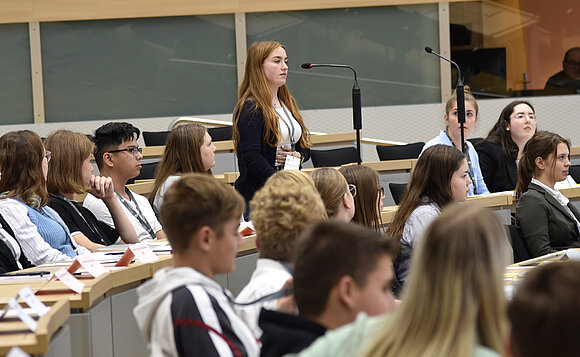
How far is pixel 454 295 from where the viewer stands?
1.14 m

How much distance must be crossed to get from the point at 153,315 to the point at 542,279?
90 cm

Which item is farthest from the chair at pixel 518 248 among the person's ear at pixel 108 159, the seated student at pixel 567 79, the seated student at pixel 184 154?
the seated student at pixel 567 79

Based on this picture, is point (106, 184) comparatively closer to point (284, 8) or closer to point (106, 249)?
point (106, 249)

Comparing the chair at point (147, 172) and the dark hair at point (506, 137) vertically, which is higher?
the dark hair at point (506, 137)

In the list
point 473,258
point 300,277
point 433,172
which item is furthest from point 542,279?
point 433,172

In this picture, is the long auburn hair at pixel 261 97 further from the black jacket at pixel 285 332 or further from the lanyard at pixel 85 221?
the black jacket at pixel 285 332

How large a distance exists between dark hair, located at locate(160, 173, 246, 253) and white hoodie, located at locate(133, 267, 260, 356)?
96 millimetres

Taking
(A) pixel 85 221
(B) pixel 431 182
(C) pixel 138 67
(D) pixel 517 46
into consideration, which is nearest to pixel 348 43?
(D) pixel 517 46

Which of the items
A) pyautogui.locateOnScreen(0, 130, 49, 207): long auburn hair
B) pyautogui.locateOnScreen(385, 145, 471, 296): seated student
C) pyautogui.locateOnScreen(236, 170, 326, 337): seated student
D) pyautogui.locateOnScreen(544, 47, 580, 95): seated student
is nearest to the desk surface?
pyautogui.locateOnScreen(236, 170, 326, 337): seated student

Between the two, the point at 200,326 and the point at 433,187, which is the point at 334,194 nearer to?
the point at 433,187

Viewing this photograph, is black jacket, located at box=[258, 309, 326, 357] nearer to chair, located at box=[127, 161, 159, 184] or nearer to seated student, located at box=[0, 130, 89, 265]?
seated student, located at box=[0, 130, 89, 265]

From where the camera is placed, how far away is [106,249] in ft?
11.5

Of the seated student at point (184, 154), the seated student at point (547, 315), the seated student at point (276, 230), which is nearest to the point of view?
the seated student at point (547, 315)

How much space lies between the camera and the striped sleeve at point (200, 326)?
5.58 feet
